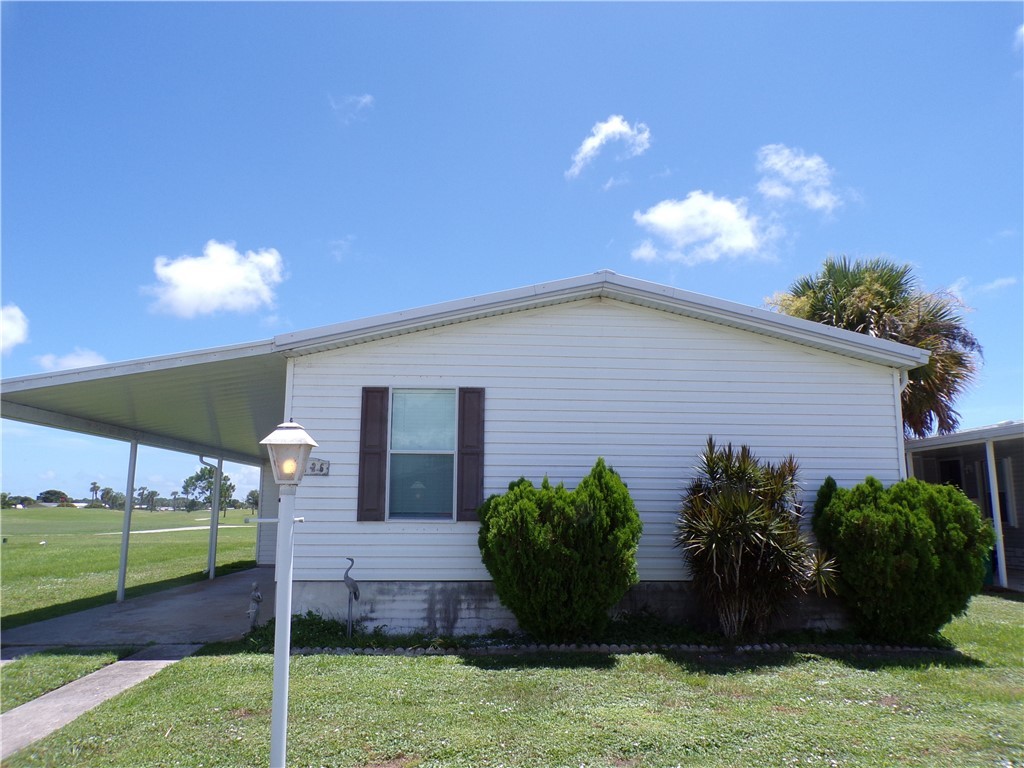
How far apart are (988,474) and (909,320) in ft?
10.7

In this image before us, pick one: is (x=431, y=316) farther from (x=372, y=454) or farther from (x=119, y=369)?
(x=119, y=369)

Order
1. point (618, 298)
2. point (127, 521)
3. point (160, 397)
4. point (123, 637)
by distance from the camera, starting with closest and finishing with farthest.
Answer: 1. point (123, 637)
2. point (618, 298)
3. point (160, 397)
4. point (127, 521)

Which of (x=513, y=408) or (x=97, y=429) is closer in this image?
(x=513, y=408)

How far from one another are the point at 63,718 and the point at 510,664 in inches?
134

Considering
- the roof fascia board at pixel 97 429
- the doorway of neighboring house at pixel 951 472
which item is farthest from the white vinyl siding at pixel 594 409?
the doorway of neighboring house at pixel 951 472

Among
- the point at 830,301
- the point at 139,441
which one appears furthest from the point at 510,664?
the point at 830,301

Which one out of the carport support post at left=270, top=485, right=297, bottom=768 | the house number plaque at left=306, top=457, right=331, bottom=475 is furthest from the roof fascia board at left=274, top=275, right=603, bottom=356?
the carport support post at left=270, top=485, right=297, bottom=768

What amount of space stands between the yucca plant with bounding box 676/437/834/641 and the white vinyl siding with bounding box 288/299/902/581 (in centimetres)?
56

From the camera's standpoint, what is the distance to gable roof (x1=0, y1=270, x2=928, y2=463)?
22.4 ft

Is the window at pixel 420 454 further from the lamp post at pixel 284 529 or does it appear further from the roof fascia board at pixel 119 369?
the lamp post at pixel 284 529

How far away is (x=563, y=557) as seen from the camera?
6406 millimetres

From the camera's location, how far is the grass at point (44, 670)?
5.33 metres

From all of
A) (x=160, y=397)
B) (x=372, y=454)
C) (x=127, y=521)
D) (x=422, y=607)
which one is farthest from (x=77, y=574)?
(x=422, y=607)

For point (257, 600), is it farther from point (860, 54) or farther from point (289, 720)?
point (860, 54)
